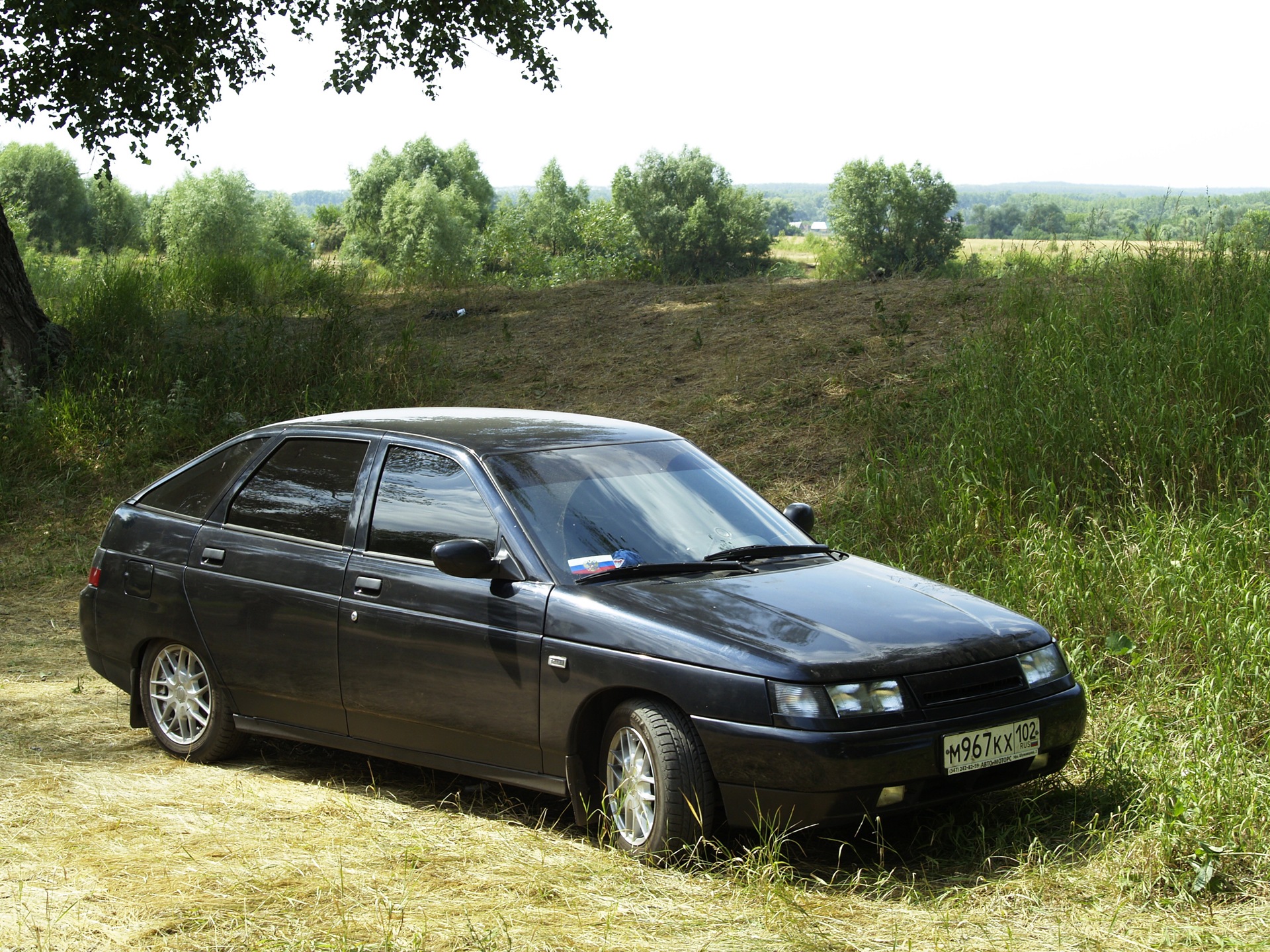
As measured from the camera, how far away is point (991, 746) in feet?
13.4

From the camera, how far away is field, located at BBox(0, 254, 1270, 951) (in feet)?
12.1

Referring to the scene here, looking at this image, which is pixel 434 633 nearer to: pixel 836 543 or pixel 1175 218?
pixel 836 543

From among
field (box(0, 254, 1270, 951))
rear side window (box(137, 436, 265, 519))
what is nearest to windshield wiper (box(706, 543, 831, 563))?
field (box(0, 254, 1270, 951))

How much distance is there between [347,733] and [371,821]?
570 mm

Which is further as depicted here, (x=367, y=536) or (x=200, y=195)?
(x=200, y=195)

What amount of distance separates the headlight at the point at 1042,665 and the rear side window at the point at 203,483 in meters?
3.65

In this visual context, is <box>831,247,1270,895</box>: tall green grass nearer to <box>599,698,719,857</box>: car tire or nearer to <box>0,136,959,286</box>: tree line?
<box>599,698,719,857</box>: car tire

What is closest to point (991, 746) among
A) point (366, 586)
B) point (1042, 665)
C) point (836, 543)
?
point (1042, 665)

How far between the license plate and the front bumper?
0.03 m

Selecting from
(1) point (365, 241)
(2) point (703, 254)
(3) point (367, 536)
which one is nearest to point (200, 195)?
(1) point (365, 241)

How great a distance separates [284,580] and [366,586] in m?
0.51

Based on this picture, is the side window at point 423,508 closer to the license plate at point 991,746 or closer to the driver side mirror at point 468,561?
the driver side mirror at point 468,561

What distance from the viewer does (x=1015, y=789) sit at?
4844 millimetres

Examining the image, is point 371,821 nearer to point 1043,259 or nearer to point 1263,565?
point 1263,565
